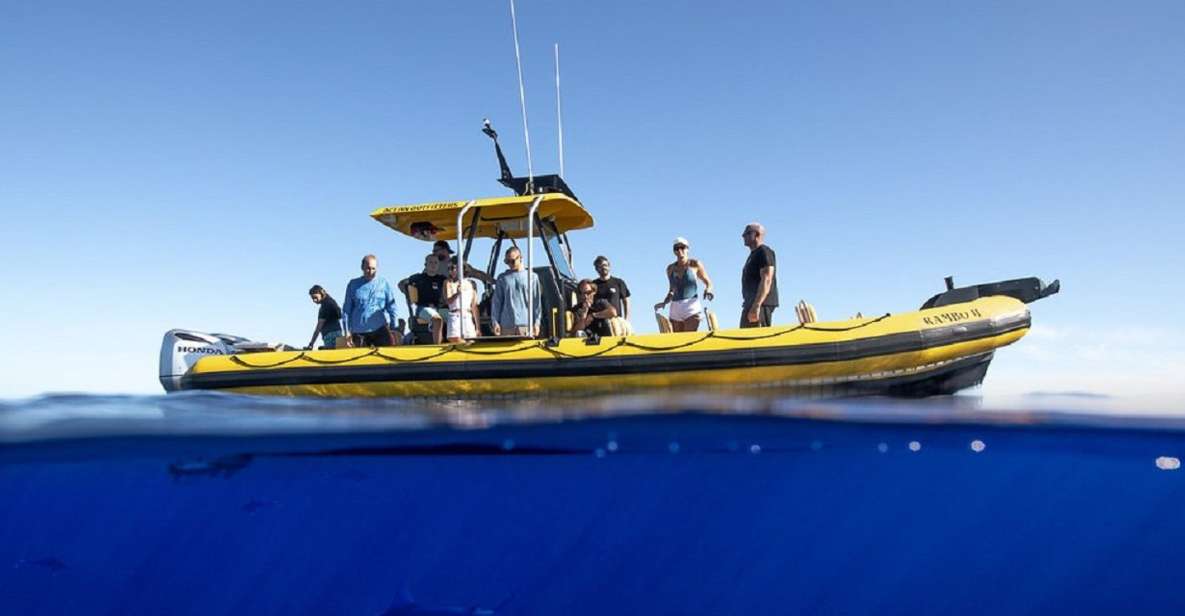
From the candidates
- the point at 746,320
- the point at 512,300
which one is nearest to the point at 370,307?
the point at 512,300

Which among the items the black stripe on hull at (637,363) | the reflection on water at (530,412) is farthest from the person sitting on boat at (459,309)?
the reflection on water at (530,412)

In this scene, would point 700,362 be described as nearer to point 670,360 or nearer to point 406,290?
point 670,360

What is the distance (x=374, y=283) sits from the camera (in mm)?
8312

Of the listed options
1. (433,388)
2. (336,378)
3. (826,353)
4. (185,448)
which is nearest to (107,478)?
(185,448)

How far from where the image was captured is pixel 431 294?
8.55 m

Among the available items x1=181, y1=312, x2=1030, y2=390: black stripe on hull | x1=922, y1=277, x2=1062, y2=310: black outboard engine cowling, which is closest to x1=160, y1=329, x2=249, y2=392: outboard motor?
x1=181, y1=312, x2=1030, y2=390: black stripe on hull

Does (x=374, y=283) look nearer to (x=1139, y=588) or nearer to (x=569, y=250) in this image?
(x=569, y=250)

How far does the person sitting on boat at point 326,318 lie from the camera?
9156mm

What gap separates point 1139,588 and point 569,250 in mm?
8401

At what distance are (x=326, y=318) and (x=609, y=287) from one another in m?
3.98

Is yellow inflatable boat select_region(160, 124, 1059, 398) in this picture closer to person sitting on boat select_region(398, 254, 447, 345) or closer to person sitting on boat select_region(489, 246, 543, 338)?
person sitting on boat select_region(489, 246, 543, 338)

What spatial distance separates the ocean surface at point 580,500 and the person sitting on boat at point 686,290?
1.82 meters

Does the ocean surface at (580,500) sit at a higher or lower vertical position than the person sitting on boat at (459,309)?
lower

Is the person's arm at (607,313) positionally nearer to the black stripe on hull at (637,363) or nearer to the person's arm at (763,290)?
the black stripe on hull at (637,363)
